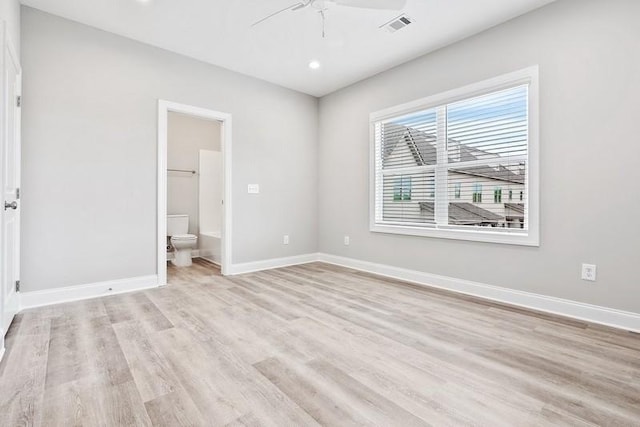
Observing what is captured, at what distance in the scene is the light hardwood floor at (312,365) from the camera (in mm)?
1416

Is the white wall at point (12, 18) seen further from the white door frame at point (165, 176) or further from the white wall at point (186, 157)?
the white wall at point (186, 157)

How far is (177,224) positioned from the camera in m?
5.25

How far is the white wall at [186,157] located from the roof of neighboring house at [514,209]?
4.78 metres

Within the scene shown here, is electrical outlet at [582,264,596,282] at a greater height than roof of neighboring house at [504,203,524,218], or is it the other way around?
roof of neighboring house at [504,203,524,218]

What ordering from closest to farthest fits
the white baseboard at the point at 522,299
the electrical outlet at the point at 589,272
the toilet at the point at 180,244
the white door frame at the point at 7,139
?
the white door frame at the point at 7,139 < the white baseboard at the point at 522,299 < the electrical outlet at the point at 589,272 < the toilet at the point at 180,244

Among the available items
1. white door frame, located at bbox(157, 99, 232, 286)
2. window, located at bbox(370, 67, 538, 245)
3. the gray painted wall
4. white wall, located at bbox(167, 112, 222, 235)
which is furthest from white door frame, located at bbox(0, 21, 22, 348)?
window, located at bbox(370, 67, 538, 245)

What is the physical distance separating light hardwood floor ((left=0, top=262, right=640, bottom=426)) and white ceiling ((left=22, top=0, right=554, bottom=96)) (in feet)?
8.78

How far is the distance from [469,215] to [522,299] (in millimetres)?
940

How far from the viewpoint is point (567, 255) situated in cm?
264

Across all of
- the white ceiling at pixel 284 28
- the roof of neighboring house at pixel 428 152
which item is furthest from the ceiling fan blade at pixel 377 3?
the roof of neighboring house at pixel 428 152

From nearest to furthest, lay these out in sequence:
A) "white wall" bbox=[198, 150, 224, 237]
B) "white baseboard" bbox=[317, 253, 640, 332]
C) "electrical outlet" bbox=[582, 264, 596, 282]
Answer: "white baseboard" bbox=[317, 253, 640, 332] → "electrical outlet" bbox=[582, 264, 596, 282] → "white wall" bbox=[198, 150, 224, 237]

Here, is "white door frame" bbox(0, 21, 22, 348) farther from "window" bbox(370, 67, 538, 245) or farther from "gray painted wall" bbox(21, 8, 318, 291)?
"window" bbox(370, 67, 538, 245)

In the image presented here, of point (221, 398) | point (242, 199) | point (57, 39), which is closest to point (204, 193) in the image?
point (242, 199)

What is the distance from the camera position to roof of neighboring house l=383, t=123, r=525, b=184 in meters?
3.08
